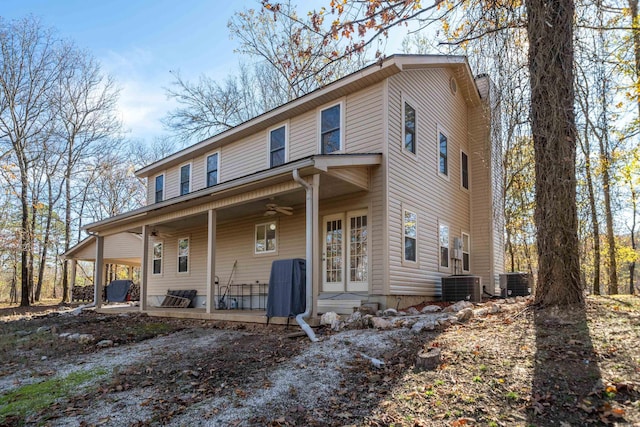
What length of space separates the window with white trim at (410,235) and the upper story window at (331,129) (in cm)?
220

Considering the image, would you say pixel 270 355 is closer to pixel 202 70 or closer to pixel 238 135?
pixel 238 135

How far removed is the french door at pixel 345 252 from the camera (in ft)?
30.4

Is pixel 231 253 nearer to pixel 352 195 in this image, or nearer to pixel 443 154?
pixel 352 195

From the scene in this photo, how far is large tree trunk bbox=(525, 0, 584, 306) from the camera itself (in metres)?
5.49

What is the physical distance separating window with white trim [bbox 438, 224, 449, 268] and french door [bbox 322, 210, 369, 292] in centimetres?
286

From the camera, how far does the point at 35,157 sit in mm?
20938

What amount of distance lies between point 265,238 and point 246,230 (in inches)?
33.0

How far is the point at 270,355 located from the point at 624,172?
12511mm

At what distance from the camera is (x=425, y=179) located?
1073cm

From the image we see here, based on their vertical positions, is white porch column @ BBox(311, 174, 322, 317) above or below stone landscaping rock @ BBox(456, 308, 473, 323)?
above

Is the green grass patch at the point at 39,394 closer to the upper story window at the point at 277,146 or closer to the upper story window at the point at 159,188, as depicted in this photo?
the upper story window at the point at 277,146

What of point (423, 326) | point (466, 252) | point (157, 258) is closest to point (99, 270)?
point (157, 258)

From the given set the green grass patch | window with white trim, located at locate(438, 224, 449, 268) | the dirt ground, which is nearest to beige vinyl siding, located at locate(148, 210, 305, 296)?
window with white trim, located at locate(438, 224, 449, 268)

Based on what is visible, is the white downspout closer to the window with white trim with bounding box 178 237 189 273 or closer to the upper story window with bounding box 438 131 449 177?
the upper story window with bounding box 438 131 449 177
